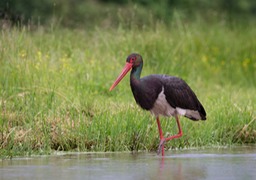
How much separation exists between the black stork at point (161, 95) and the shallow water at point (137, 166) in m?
0.62

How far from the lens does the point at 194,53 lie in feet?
51.9

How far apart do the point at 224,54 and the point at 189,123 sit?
18.7ft

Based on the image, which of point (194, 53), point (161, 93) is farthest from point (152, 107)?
point (194, 53)

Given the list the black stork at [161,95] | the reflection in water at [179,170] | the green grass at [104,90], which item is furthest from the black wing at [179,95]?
the reflection in water at [179,170]

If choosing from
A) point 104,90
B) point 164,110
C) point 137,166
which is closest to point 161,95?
point 164,110

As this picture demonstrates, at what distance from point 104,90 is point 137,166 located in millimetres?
4055

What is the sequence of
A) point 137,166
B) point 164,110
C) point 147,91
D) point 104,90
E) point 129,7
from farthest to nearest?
point 129,7 < point 104,90 < point 164,110 < point 147,91 < point 137,166

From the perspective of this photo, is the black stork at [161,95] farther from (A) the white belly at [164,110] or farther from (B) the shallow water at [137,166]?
(B) the shallow water at [137,166]

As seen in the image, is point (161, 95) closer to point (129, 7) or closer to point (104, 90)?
point (104, 90)

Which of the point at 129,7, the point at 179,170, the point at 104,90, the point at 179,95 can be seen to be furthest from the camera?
the point at 129,7

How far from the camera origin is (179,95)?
10.4 metres

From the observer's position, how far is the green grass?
9.90m

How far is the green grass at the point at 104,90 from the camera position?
9.90 meters

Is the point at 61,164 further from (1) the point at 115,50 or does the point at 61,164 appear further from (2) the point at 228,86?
(2) the point at 228,86
